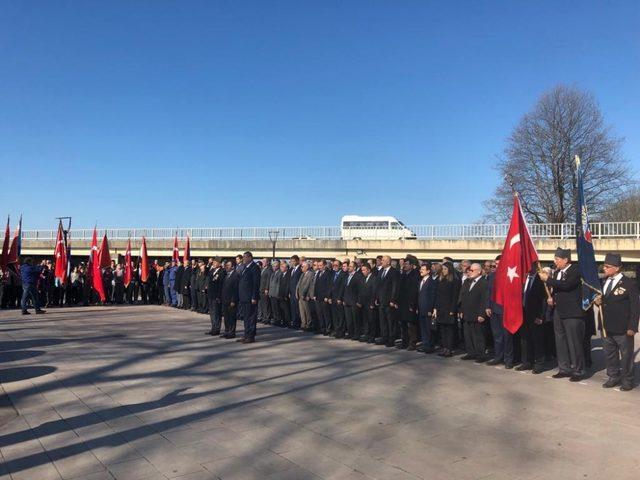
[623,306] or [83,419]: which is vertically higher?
[623,306]

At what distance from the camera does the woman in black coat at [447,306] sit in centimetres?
986

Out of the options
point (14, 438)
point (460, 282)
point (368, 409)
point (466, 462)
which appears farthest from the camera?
point (460, 282)

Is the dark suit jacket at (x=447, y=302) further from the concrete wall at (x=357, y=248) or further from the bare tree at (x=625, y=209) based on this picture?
the bare tree at (x=625, y=209)

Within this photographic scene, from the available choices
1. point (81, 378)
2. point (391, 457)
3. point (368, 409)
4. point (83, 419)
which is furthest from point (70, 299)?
point (391, 457)

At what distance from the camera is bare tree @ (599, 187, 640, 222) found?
37969mm

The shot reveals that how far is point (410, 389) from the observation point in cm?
732

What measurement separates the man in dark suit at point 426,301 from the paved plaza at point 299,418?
580mm

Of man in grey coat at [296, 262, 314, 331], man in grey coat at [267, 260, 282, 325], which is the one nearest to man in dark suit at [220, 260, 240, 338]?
man in grey coat at [296, 262, 314, 331]

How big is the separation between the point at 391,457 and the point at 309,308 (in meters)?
9.11

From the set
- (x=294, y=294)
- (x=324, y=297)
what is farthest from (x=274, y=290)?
(x=324, y=297)

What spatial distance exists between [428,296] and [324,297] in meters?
3.63

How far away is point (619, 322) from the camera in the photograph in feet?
24.2

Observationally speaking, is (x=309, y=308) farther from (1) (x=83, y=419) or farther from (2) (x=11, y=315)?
(2) (x=11, y=315)

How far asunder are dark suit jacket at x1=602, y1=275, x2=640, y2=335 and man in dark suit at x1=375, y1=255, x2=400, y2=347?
13.8 feet
